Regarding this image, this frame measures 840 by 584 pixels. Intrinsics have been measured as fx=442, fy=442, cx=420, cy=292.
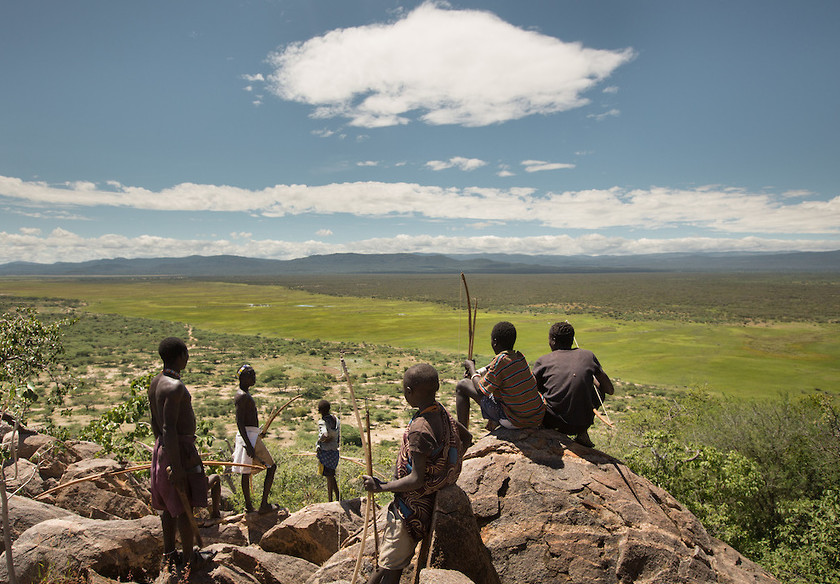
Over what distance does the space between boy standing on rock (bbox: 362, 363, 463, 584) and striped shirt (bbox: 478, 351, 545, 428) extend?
1.74 meters

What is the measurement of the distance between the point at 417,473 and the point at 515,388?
2483 mm

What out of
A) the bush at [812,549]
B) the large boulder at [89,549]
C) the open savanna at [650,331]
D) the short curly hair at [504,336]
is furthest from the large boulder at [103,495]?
the open savanna at [650,331]

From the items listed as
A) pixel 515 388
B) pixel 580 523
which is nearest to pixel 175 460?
pixel 515 388

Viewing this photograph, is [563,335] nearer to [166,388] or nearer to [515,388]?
[515,388]

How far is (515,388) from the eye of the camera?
617 centimetres

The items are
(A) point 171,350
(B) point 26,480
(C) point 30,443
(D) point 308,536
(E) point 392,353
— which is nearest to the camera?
(A) point 171,350

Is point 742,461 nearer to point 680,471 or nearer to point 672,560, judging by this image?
point 680,471

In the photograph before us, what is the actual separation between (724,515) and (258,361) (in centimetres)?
4947

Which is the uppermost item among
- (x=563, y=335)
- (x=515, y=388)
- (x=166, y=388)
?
(x=563, y=335)

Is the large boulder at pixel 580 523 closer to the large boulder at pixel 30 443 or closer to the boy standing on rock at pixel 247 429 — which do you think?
the boy standing on rock at pixel 247 429

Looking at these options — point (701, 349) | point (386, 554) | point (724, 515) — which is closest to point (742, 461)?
point (724, 515)

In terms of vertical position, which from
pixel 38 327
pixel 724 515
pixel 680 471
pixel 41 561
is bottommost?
pixel 724 515

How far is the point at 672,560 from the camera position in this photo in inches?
200

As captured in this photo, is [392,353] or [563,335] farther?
[392,353]
